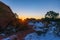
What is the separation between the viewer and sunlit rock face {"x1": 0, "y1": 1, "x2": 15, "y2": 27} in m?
18.6

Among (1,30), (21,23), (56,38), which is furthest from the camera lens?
(21,23)

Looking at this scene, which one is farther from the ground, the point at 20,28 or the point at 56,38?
the point at 20,28

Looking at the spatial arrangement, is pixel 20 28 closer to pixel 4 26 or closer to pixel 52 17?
pixel 4 26

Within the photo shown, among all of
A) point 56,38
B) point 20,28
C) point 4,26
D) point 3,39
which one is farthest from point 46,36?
point 4,26

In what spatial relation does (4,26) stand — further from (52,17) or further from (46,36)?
(46,36)

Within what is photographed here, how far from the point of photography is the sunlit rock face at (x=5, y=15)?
18641 mm

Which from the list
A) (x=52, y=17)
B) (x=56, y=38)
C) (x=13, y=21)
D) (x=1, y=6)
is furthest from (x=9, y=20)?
(x=56, y=38)

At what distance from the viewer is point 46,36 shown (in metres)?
13.0

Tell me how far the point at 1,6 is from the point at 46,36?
8.75 meters

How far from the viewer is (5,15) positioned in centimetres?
1931

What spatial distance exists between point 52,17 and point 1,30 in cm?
540

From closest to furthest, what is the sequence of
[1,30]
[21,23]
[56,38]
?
[56,38], [1,30], [21,23]

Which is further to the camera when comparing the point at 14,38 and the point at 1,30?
the point at 1,30

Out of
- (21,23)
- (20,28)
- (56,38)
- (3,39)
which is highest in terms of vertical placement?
(21,23)
